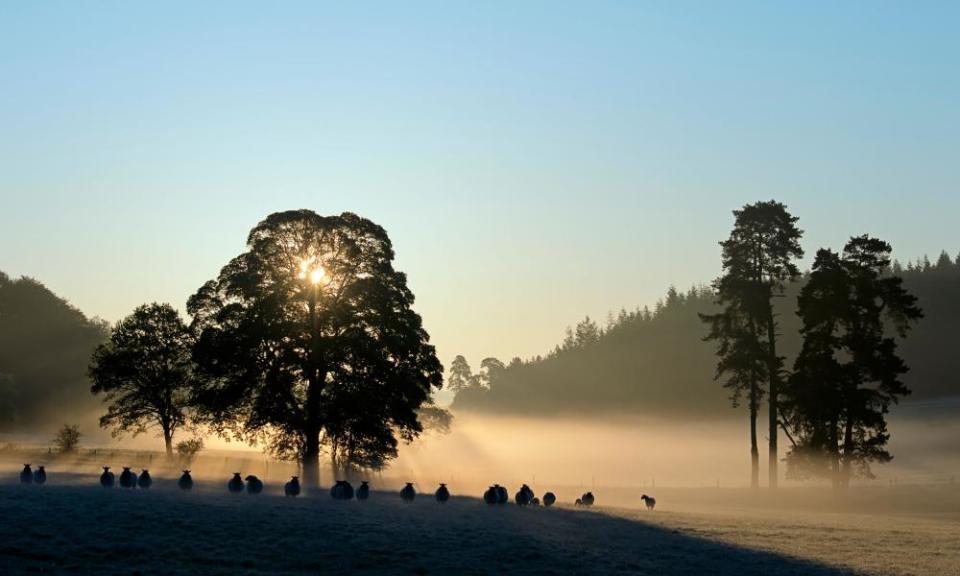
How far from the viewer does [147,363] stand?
242 ft

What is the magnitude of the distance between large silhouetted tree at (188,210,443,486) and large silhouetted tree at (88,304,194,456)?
11.0 meters

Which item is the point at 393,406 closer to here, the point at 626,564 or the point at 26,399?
the point at 626,564

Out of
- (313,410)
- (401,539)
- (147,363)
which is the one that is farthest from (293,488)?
(147,363)

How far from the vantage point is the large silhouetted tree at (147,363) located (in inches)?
2896

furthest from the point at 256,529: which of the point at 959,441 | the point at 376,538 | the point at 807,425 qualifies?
the point at 959,441

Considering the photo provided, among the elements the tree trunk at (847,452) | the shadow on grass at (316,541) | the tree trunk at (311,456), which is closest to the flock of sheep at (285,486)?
the shadow on grass at (316,541)

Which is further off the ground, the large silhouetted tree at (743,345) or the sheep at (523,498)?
the large silhouetted tree at (743,345)

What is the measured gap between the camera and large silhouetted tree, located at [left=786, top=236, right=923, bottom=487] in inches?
2482

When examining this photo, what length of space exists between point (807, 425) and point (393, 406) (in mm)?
27497

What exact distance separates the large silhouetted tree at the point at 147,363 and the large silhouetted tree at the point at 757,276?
4016cm

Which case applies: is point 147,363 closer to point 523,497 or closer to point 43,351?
point 523,497

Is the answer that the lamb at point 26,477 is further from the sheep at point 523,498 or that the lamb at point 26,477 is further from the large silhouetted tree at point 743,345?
the large silhouetted tree at point 743,345

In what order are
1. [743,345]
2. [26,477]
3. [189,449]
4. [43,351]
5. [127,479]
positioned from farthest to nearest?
[43,351], [189,449], [743,345], [26,477], [127,479]

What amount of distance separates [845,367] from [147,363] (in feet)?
165
